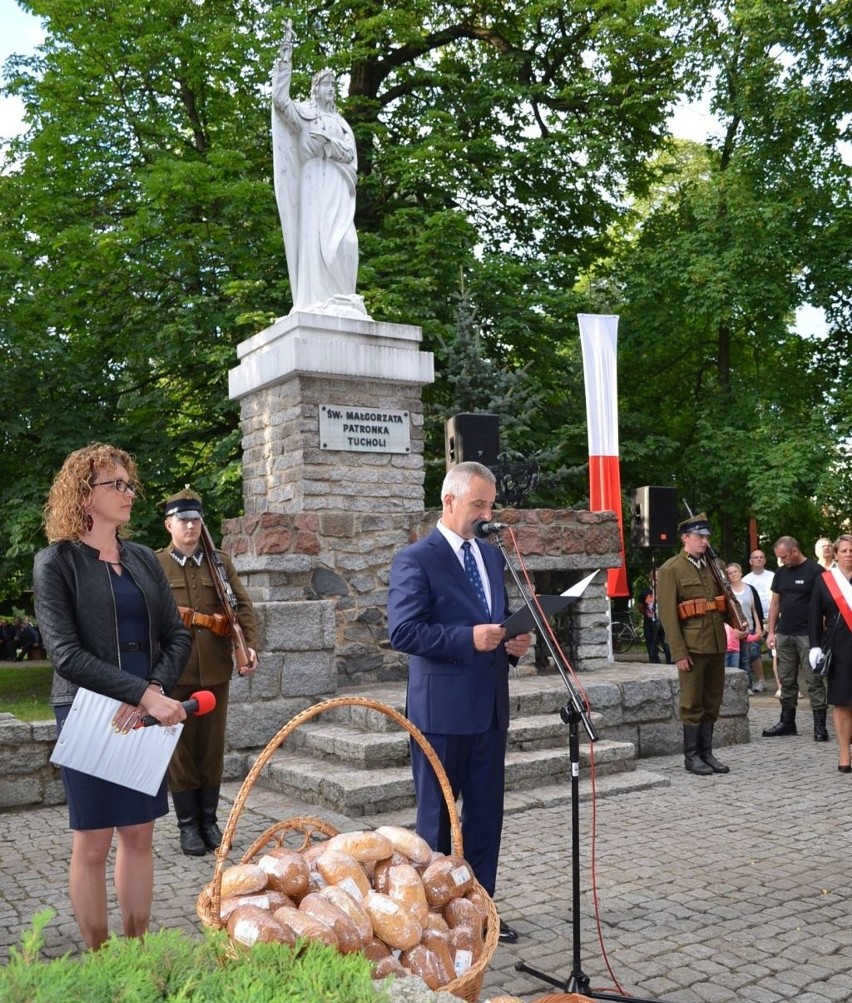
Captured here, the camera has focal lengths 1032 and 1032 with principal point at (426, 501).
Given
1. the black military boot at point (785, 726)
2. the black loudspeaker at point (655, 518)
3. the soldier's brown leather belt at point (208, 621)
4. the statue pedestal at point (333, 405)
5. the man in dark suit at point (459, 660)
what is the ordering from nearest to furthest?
the man in dark suit at point (459, 660), the soldier's brown leather belt at point (208, 621), the statue pedestal at point (333, 405), the black military boot at point (785, 726), the black loudspeaker at point (655, 518)

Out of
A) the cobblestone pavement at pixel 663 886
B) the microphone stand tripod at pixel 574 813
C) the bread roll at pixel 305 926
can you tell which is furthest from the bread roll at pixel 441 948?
the cobblestone pavement at pixel 663 886

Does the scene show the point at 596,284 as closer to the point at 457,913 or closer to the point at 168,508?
the point at 168,508

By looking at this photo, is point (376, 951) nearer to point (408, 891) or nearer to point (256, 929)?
point (408, 891)

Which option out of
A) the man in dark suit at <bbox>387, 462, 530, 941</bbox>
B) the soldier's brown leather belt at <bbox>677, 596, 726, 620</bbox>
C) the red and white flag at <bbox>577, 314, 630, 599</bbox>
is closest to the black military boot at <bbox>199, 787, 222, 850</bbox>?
the man in dark suit at <bbox>387, 462, 530, 941</bbox>

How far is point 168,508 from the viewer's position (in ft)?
19.3

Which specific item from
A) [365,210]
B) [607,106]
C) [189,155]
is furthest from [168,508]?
[607,106]

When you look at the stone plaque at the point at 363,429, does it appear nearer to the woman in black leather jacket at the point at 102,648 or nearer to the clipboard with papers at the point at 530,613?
the woman in black leather jacket at the point at 102,648

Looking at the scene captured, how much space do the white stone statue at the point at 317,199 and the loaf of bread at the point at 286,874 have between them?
7.08 metres

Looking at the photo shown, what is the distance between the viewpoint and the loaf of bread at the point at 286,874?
117 inches

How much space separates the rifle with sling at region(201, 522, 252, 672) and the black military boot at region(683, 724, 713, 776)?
3606 millimetres

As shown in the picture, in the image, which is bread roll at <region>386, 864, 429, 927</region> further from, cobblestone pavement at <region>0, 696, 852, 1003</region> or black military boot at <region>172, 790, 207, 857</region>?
black military boot at <region>172, 790, 207, 857</region>

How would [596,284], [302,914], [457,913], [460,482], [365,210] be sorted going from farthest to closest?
1. [596,284]
2. [365,210]
3. [460,482]
4. [457,913]
5. [302,914]

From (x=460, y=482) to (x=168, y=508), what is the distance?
246cm

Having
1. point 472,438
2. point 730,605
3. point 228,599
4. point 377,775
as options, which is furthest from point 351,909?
point 472,438
